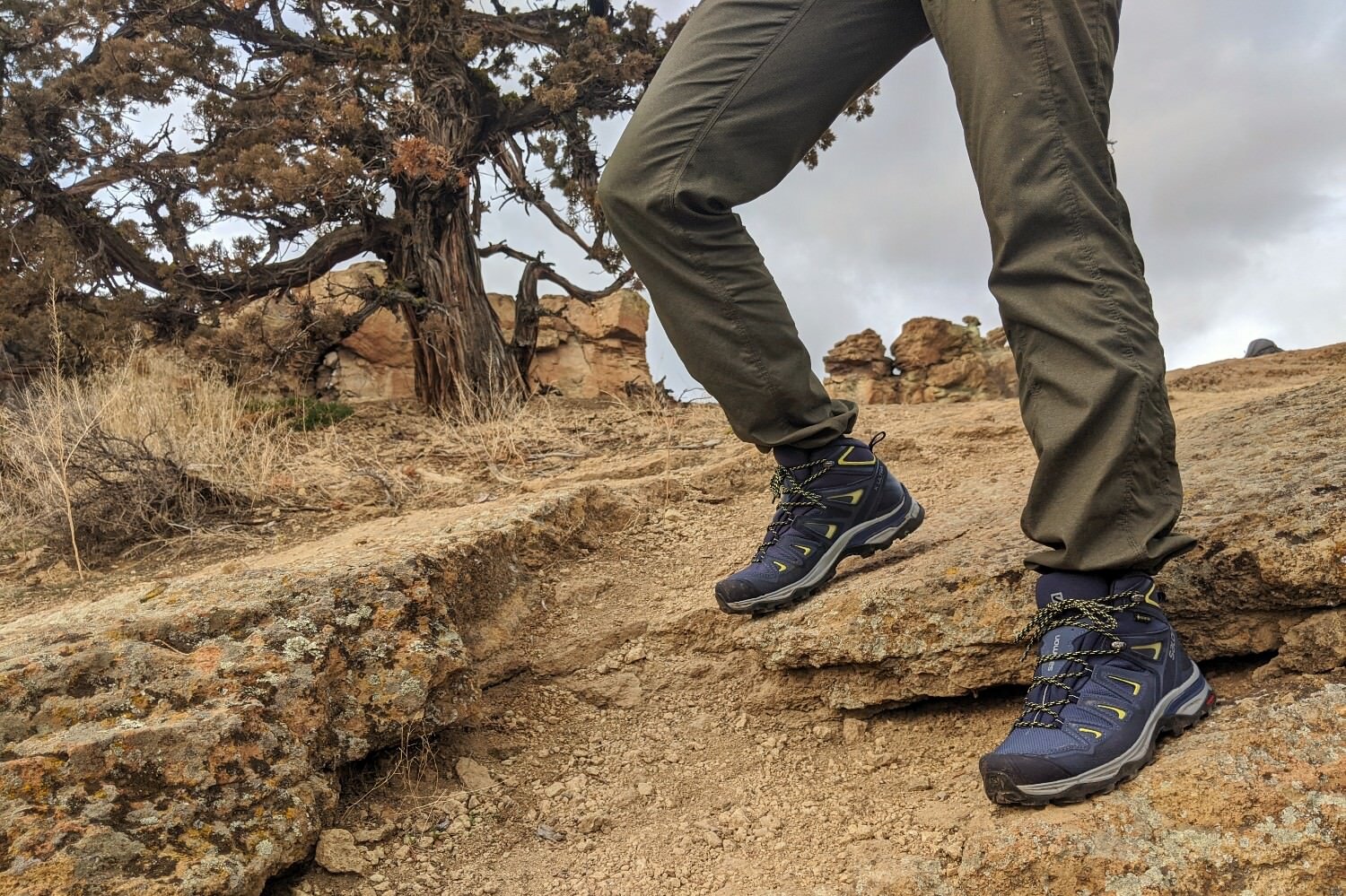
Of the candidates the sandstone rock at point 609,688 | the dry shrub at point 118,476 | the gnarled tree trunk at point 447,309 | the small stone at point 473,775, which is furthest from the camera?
the gnarled tree trunk at point 447,309

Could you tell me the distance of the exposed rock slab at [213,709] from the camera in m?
1.59

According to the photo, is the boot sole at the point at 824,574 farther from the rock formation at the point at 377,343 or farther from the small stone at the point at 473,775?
the rock formation at the point at 377,343

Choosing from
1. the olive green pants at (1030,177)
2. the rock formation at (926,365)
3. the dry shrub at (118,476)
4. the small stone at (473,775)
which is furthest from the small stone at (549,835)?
the rock formation at (926,365)

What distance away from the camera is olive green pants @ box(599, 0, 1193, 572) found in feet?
5.03

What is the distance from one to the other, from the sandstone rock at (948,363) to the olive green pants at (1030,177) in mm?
10039

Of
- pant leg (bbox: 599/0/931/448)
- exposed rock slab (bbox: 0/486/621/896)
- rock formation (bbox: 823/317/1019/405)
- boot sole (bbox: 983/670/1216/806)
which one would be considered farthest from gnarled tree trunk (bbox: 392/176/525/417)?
boot sole (bbox: 983/670/1216/806)

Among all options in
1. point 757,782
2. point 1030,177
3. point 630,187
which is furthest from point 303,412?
point 1030,177

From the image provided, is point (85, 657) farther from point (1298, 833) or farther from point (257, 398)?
point (257, 398)

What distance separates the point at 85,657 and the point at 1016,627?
184 cm

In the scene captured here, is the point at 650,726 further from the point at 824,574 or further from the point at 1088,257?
the point at 1088,257

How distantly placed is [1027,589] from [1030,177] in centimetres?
86

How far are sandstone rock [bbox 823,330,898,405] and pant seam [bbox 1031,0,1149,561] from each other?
10.4 metres

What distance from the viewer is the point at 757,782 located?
199 cm

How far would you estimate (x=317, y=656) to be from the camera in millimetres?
1979
